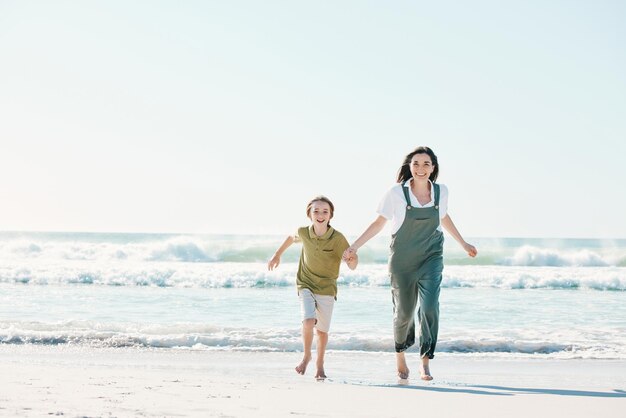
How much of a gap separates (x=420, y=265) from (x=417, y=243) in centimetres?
19

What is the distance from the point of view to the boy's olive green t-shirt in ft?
19.7

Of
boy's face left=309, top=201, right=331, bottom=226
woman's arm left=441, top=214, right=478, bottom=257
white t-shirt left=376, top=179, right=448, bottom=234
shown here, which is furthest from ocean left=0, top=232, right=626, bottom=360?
white t-shirt left=376, top=179, right=448, bottom=234

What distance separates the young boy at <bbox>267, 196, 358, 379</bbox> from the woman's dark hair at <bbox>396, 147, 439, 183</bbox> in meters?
0.64

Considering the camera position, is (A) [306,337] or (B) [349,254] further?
(A) [306,337]

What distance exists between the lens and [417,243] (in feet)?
18.5

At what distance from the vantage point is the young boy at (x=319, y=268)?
600cm

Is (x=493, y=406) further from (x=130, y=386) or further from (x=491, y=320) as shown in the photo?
(x=491, y=320)

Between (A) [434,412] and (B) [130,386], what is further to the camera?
(B) [130,386]

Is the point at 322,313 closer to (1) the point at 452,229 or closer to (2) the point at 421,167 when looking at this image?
(1) the point at 452,229

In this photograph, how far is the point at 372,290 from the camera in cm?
1612

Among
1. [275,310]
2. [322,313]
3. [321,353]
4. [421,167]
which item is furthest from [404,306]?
[275,310]

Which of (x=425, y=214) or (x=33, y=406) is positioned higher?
(x=425, y=214)

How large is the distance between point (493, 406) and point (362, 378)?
1.66m

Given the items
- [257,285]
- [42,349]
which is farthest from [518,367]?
[257,285]
